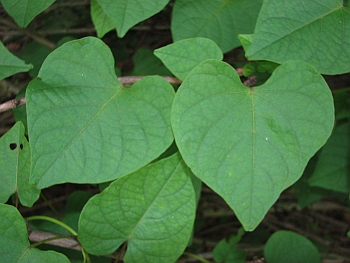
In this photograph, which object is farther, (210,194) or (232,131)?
(210,194)

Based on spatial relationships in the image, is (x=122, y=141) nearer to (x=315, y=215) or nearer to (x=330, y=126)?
(x=330, y=126)

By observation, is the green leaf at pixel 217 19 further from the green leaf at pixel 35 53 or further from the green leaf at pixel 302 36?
the green leaf at pixel 35 53

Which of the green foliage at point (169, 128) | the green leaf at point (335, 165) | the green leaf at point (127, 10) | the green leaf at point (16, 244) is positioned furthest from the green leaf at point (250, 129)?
the green leaf at point (335, 165)

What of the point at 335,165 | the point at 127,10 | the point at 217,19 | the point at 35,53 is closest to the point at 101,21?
the point at 127,10

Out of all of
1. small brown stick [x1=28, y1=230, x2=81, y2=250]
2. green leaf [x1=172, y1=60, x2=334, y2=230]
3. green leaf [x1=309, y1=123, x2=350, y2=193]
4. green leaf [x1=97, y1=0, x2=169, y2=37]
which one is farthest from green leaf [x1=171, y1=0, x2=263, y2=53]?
small brown stick [x1=28, y1=230, x2=81, y2=250]

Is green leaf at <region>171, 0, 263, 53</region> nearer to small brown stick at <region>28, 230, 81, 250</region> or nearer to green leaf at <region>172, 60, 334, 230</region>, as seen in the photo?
green leaf at <region>172, 60, 334, 230</region>

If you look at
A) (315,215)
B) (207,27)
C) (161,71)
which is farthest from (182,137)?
(315,215)

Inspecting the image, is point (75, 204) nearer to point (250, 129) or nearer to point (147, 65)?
point (147, 65)
